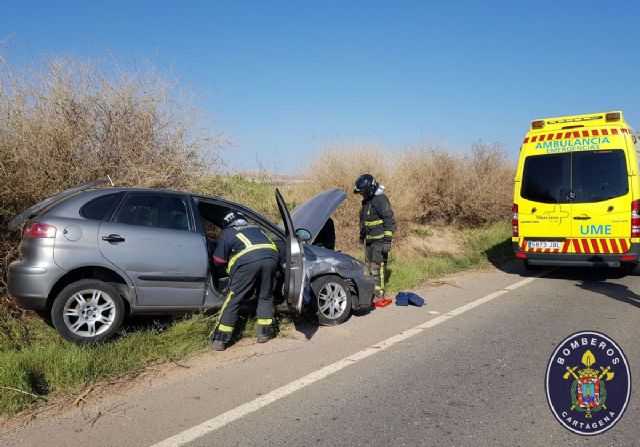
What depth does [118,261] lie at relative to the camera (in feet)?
16.1

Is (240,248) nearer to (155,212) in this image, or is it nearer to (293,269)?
(293,269)

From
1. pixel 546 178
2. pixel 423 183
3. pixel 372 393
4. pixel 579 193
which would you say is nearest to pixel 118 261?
pixel 372 393

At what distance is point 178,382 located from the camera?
4219 millimetres

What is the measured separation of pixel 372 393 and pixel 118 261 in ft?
8.97

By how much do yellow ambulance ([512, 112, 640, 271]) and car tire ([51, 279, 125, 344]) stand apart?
695 cm

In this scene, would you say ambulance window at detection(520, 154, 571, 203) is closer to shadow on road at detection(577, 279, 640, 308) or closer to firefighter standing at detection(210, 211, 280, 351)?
shadow on road at detection(577, 279, 640, 308)

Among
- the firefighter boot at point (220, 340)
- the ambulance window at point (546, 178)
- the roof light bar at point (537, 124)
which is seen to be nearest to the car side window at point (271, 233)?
the firefighter boot at point (220, 340)

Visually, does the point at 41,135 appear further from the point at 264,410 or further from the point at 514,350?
the point at 514,350

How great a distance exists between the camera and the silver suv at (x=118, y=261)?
185 inches

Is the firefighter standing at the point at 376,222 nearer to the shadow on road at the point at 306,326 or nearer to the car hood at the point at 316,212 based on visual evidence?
the car hood at the point at 316,212

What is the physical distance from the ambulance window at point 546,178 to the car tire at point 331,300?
4.62 m

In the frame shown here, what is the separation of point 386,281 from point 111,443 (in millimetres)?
6093

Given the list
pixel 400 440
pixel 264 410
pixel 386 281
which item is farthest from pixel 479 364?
pixel 386 281

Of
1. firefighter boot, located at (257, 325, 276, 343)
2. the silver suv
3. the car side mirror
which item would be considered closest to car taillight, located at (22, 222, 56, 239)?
the silver suv
